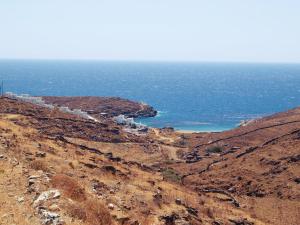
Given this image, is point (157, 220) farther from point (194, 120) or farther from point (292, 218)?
Answer: point (194, 120)

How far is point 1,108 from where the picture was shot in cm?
7675

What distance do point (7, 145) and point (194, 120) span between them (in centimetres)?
11343

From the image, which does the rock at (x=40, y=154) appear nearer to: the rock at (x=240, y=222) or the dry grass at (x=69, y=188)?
the dry grass at (x=69, y=188)

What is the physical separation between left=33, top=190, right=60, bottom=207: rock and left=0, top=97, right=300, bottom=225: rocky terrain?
4 centimetres

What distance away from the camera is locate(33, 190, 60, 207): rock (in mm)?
17977

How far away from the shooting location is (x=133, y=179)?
1214 inches

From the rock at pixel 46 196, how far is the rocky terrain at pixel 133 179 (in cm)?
4

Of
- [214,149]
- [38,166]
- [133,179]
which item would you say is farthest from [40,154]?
[214,149]

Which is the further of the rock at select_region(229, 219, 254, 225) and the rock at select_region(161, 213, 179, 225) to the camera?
the rock at select_region(229, 219, 254, 225)

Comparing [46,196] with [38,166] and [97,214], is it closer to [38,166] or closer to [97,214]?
[97,214]

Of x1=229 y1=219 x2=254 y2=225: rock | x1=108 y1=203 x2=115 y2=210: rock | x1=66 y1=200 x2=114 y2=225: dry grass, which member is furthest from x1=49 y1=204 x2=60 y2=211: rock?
x1=229 y1=219 x2=254 y2=225: rock

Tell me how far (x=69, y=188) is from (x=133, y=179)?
35.7 feet

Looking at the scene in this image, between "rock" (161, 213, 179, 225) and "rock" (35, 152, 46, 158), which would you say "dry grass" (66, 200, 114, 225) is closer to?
"rock" (161, 213, 179, 225)

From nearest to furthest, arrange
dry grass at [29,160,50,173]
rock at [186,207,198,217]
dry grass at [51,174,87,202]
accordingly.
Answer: dry grass at [51,174,87,202]
dry grass at [29,160,50,173]
rock at [186,207,198,217]
